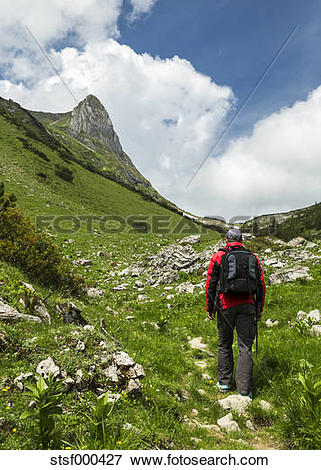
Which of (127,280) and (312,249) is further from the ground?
(312,249)

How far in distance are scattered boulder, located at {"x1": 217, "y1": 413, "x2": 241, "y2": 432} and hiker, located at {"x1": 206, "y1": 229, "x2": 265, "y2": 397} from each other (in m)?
0.79

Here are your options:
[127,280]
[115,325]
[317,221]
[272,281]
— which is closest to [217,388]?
[115,325]

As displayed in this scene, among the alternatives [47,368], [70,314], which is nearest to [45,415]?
[47,368]

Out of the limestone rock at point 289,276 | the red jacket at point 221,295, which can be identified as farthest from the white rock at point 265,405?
the limestone rock at point 289,276

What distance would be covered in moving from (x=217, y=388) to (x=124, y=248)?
883 inches

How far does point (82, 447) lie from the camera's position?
2.94 meters

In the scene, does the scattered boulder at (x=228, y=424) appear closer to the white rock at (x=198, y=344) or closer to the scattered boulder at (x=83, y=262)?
the white rock at (x=198, y=344)

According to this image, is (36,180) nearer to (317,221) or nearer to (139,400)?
(139,400)

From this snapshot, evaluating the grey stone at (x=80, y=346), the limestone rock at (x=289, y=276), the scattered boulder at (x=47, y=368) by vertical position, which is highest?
the limestone rock at (x=289, y=276)

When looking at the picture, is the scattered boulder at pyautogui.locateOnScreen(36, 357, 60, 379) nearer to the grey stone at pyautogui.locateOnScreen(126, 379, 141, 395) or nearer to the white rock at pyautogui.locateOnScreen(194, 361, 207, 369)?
the grey stone at pyautogui.locateOnScreen(126, 379, 141, 395)

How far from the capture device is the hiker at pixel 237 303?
5.00m

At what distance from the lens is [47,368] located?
4289mm

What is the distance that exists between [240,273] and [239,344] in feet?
5.05

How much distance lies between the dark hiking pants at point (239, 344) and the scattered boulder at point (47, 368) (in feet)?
11.1
